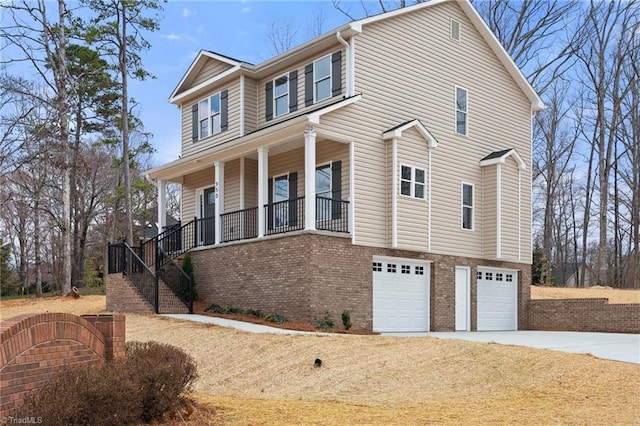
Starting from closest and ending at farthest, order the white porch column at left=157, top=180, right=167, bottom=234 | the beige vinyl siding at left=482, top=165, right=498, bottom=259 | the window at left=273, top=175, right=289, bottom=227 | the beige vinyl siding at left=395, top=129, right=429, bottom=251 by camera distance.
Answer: the beige vinyl siding at left=395, top=129, right=429, bottom=251
the window at left=273, top=175, right=289, bottom=227
the beige vinyl siding at left=482, top=165, right=498, bottom=259
the white porch column at left=157, top=180, right=167, bottom=234

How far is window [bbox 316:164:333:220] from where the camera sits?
18.6m

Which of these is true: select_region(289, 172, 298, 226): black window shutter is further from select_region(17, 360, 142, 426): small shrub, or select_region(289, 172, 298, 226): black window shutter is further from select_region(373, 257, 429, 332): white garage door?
select_region(17, 360, 142, 426): small shrub

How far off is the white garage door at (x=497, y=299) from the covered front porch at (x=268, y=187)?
6.45 meters

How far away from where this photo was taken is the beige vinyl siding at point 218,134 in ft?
72.8

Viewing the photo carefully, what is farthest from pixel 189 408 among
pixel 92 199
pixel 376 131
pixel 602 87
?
pixel 602 87

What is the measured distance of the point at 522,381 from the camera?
10.2 meters

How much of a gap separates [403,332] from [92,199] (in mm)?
26381

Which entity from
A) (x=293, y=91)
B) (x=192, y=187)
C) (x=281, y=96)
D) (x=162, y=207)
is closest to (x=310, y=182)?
(x=293, y=91)

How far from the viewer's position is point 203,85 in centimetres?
2328

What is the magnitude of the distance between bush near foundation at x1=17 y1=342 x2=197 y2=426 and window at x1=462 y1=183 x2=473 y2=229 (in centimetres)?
1508

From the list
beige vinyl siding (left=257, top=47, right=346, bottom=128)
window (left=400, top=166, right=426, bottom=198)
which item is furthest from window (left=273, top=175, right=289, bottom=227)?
window (left=400, top=166, right=426, bottom=198)

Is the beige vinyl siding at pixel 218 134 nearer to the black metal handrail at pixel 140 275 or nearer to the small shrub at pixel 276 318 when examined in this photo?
the black metal handrail at pixel 140 275

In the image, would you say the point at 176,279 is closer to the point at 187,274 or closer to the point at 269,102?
the point at 187,274

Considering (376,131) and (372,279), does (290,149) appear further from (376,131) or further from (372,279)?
(372,279)
